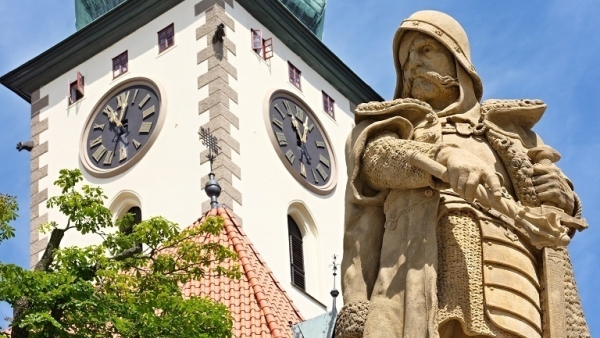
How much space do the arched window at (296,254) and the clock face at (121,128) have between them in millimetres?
2748

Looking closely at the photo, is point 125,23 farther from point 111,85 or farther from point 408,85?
point 408,85

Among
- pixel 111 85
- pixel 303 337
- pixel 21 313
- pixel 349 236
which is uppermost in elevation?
pixel 111 85

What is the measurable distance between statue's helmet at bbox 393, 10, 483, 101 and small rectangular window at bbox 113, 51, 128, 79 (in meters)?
24.0

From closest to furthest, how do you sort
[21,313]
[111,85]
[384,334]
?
1. [384,334]
2. [21,313]
3. [111,85]

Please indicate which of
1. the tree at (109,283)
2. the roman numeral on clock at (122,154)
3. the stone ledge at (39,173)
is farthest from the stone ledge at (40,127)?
the tree at (109,283)

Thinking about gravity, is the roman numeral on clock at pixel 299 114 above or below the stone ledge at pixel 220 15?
below

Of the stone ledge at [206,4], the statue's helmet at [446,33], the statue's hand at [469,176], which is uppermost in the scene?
the stone ledge at [206,4]

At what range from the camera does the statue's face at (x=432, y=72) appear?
311 inches

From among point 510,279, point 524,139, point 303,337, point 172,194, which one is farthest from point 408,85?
point 172,194

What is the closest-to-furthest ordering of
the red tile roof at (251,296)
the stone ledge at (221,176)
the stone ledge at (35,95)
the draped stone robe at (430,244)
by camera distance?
1. the draped stone robe at (430,244)
2. the red tile roof at (251,296)
3. the stone ledge at (221,176)
4. the stone ledge at (35,95)

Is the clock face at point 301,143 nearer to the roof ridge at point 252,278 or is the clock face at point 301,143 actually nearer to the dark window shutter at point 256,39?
the dark window shutter at point 256,39

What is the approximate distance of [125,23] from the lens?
31984 millimetres

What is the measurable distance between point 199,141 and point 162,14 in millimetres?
3048

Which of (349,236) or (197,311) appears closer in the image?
(349,236)
